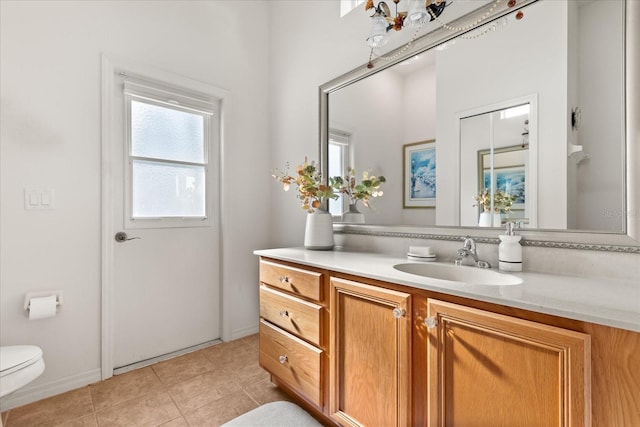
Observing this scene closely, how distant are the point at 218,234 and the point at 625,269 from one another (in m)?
2.47

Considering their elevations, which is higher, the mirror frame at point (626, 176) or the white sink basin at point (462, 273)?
the mirror frame at point (626, 176)

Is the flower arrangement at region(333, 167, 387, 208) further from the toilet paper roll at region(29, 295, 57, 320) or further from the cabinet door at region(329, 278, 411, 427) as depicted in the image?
the toilet paper roll at region(29, 295, 57, 320)

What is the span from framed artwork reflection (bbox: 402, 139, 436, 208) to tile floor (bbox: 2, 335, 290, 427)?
141 centimetres

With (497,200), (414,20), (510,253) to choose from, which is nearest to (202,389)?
(510,253)

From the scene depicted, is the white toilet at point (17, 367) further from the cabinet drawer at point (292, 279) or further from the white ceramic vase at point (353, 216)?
the white ceramic vase at point (353, 216)

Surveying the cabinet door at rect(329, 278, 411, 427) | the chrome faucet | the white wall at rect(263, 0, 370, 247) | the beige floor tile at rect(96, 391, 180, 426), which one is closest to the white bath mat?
the cabinet door at rect(329, 278, 411, 427)

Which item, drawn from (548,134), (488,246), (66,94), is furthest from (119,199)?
(548,134)

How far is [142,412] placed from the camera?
1639mm

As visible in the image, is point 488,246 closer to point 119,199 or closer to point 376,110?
point 376,110

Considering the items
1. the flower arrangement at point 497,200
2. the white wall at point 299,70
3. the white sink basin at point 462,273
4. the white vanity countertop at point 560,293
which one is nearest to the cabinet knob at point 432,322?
the white vanity countertop at point 560,293

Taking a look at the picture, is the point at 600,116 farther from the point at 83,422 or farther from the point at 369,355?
the point at 83,422

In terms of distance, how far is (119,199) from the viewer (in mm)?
2078

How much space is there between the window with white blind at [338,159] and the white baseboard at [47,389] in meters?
1.92

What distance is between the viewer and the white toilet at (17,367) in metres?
1.35
